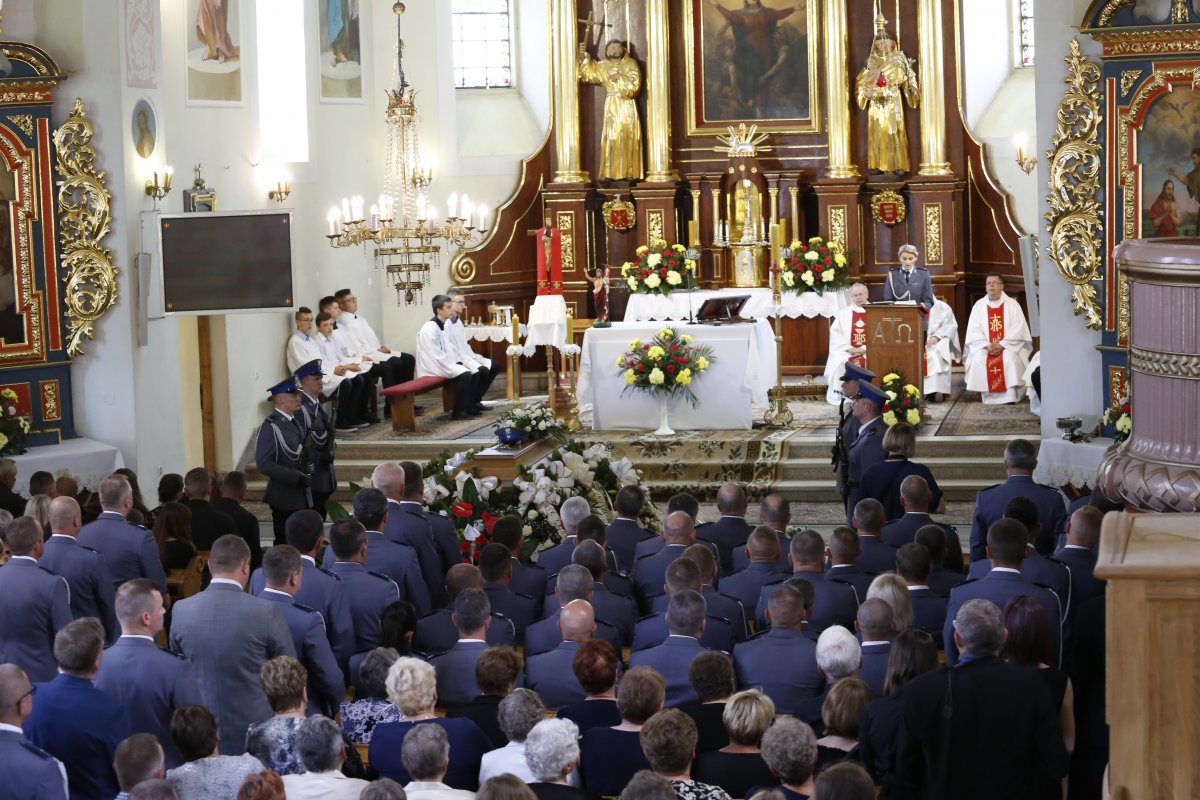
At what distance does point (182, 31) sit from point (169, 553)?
25.0 ft

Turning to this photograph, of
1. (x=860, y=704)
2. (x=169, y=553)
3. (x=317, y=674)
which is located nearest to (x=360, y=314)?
(x=169, y=553)

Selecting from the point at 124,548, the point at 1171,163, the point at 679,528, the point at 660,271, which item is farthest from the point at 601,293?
the point at 124,548

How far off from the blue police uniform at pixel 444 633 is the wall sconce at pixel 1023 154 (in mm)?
11942

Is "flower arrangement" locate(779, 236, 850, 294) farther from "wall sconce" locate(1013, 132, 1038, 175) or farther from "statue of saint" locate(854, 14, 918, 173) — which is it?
"wall sconce" locate(1013, 132, 1038, 175)

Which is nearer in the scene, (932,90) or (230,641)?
(230,641)

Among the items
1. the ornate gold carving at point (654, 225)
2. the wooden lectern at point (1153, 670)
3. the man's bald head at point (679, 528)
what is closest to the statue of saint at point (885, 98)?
the ornate gold carving at point (654, 225)

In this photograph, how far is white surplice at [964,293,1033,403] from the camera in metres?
17.6

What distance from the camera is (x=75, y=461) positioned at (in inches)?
562

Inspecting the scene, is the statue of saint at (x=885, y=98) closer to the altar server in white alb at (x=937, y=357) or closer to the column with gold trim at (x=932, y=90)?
the column with gold trim at (x=932, y=90)

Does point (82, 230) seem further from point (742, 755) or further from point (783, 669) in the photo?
point (742, 755)

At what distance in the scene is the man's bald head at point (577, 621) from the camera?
683 cm

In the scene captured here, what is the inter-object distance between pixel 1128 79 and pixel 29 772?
11.0 meters

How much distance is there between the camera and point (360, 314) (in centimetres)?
1936

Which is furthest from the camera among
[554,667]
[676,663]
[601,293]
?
[601,293]
